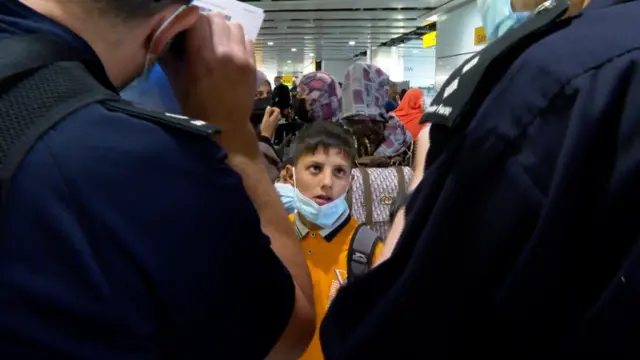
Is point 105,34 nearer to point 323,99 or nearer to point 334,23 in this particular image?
point 323,99

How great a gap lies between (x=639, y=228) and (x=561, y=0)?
0.27m

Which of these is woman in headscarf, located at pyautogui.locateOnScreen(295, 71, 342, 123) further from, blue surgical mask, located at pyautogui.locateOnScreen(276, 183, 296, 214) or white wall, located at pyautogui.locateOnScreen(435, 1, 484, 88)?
white wall, located at pyautogui.locateOnScreen(435, 1, 484, 88)

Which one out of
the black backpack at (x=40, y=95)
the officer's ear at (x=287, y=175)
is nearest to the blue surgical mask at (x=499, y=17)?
the black backpack at (x=40, y=95)

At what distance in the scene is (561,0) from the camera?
61 cm

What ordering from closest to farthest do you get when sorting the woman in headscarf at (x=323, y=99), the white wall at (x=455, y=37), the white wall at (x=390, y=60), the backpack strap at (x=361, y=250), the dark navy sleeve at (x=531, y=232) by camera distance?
the dark navy sleeve at (x=531, y=232) < the backpack strap at (x=361, y=250) < the woman in headscarf at (x=323, y=99) < the white wall at (x=455, y=37) < the white wall at (x=390, y=60)

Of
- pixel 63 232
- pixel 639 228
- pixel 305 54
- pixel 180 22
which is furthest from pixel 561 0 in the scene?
pixel 305 54

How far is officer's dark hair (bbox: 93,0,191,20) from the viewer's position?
63cm

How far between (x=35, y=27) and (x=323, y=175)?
1.76m

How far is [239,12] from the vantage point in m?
0.94

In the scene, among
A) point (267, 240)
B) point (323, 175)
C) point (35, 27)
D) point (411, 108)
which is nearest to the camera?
point (35, 27)

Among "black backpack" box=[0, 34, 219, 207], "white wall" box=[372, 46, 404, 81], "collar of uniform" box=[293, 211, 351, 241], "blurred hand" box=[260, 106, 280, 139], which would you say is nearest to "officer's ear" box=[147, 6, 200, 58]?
"black backpack" box=[0, 34, 219, 207]

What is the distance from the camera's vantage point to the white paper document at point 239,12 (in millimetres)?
902

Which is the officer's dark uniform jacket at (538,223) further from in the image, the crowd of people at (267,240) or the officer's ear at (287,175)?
the officer's ear at (287,175)

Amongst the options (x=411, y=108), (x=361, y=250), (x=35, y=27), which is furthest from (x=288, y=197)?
(x=411, y=108)
